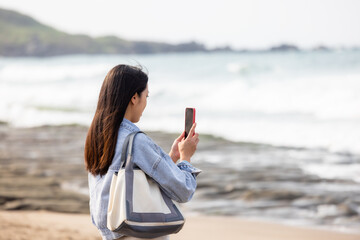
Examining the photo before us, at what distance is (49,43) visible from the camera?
81812mm

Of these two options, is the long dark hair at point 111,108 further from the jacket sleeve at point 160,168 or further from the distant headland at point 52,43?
the distant headland at point 52,43

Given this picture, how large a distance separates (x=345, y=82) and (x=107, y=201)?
2098 centimetres

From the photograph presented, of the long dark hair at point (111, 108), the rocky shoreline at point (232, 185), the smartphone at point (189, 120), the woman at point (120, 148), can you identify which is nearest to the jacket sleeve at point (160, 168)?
the woman at point (120, 148)

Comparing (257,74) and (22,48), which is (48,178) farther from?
(22,48)

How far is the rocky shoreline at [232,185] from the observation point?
718 centimetres

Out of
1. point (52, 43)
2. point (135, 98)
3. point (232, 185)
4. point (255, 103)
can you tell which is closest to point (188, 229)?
point (232, 185)

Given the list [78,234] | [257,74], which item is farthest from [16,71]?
[78,234]

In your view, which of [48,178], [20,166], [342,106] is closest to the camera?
[48,178]

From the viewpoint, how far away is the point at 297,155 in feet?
37.5

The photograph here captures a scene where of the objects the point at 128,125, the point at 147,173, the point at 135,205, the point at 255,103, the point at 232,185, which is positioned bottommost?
the point at 232,185

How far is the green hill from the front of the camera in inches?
2613

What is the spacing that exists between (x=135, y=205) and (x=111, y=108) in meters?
0.43

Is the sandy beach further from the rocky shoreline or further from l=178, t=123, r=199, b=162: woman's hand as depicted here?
l=178, t=123, r=199, b=162: woman's hand

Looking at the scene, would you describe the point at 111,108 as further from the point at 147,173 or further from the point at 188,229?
the point at 188,229
